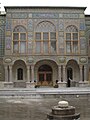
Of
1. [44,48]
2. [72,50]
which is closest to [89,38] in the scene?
[72,50]

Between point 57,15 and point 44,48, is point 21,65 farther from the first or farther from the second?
point 57,15

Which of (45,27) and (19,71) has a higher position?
(45,27)

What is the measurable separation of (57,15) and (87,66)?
7440 millimetres

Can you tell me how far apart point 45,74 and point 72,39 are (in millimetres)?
5659

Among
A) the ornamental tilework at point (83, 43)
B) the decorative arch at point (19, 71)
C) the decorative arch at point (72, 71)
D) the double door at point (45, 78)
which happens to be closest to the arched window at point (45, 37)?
the decorative arch at point (19, 71)

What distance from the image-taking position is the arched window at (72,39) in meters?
37.1

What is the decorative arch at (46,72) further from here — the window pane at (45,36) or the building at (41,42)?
the window pane at (45,36)

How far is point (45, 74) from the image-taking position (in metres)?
38.3

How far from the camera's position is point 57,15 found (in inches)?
1468

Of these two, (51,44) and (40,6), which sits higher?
(40,6)

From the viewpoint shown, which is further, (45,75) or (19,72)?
(45,75)

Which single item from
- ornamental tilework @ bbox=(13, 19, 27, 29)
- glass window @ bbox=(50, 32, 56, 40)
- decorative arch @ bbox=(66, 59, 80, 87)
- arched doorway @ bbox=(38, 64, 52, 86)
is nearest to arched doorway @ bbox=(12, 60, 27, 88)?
arched doorway @ bbox=(38, 64, 52, 86)

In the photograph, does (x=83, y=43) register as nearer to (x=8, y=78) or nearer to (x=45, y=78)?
(x=45, y=78)

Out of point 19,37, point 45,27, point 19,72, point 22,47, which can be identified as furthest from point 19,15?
point 19,72
